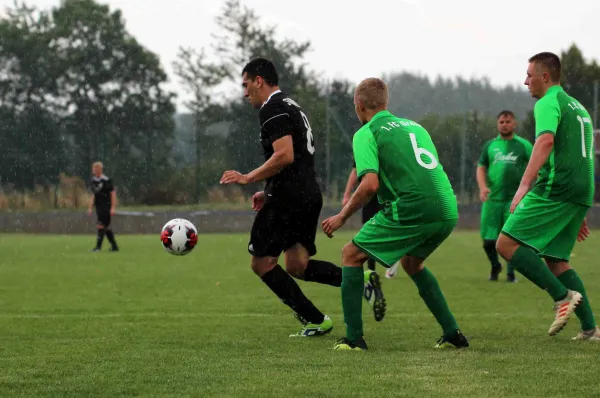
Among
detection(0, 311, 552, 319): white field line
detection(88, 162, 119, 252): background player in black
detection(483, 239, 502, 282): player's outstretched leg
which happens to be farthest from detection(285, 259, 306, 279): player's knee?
detection(88, 162, 119, 252): background player in black

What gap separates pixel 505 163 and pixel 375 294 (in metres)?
6.71

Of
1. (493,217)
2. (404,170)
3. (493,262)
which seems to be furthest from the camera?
(493,262)

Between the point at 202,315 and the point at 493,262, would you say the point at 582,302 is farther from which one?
the point at 493,262

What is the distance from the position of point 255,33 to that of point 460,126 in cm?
1088

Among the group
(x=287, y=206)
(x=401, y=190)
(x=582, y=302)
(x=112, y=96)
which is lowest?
(x=582, y=302)

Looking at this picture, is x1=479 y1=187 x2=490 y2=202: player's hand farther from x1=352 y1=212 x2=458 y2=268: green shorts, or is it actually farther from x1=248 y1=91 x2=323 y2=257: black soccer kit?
x1=352 y1=212 x2=458 y2=268: green shorts

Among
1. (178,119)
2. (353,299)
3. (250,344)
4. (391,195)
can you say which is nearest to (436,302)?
(353,299)

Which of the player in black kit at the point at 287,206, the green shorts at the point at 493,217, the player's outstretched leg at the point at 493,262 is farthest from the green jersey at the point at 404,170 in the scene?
the player's outstretched leg at the point at 493,262

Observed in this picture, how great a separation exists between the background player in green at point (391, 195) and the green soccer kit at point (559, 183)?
0.76 meters

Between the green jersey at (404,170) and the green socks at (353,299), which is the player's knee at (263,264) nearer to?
the green socks at (353,299)

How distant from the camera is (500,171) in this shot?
→ 13.5 m

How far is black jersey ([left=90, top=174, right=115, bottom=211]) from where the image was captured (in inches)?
918

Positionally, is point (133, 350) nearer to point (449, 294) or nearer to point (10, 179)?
point (449, 294)

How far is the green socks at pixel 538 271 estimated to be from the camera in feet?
23.8
